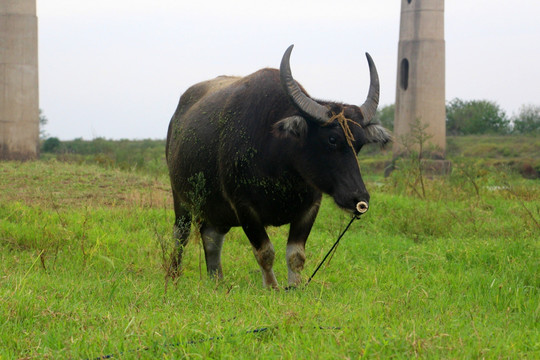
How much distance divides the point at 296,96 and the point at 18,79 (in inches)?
549

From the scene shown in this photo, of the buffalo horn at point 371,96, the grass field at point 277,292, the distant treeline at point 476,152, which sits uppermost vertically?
the buffalo horn at point 371,96

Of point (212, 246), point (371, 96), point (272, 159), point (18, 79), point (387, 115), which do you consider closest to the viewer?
point (272, 159)

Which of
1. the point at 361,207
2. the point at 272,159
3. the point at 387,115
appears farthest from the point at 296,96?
the point at 387,115

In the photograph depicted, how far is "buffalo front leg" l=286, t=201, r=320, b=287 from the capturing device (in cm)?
561

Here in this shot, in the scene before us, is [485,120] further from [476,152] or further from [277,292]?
[277,292]

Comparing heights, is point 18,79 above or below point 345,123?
above

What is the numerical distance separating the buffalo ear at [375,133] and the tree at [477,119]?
37781 millimetres

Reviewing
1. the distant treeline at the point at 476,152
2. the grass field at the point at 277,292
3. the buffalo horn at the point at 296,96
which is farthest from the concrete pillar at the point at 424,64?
the buffalo horn at the point at 296,96

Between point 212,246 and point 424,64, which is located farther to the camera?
point 424,64

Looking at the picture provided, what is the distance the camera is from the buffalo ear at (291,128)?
520 centimetres

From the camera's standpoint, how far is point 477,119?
140ft

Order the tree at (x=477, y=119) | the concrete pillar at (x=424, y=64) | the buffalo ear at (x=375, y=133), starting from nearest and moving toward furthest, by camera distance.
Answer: the buffalo ear at (x=375, y=133) < the concrete pillar at (x=424, y=64) < the tree at (x=477, y=119)

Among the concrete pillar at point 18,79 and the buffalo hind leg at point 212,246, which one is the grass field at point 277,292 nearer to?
the buffalo hind leg at point 212,246

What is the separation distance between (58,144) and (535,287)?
33683 mm
